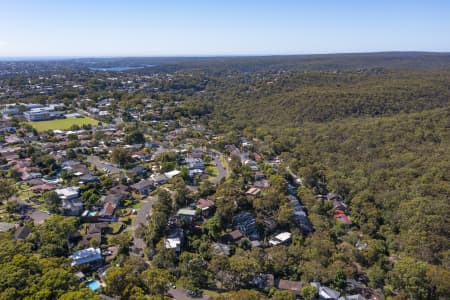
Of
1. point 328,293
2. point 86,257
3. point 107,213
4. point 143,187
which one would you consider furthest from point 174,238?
point 328,293

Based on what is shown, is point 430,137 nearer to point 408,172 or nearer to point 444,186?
point 408,172

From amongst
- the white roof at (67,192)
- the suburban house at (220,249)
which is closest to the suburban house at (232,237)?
the suburban house at (220,249)

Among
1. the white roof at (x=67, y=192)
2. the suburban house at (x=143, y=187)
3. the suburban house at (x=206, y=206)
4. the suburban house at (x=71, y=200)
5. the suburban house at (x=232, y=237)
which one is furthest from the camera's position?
the suburban house at (x=143, y=187)

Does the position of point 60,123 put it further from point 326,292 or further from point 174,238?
point 326,292

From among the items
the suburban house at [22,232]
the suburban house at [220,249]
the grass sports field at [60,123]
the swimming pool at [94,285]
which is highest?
the grass sports field at [60,123]

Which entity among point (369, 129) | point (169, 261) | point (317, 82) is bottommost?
point (169, 261)

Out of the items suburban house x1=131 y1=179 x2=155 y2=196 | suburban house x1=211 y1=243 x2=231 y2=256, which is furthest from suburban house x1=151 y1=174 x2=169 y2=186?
suburban house x1=211 y1=243 x2=231 y2=256

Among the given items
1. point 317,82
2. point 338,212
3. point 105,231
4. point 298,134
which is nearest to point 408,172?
point 338,212

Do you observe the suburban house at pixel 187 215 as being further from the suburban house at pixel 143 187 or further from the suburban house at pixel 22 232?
the suburban house at pixel 22 232
